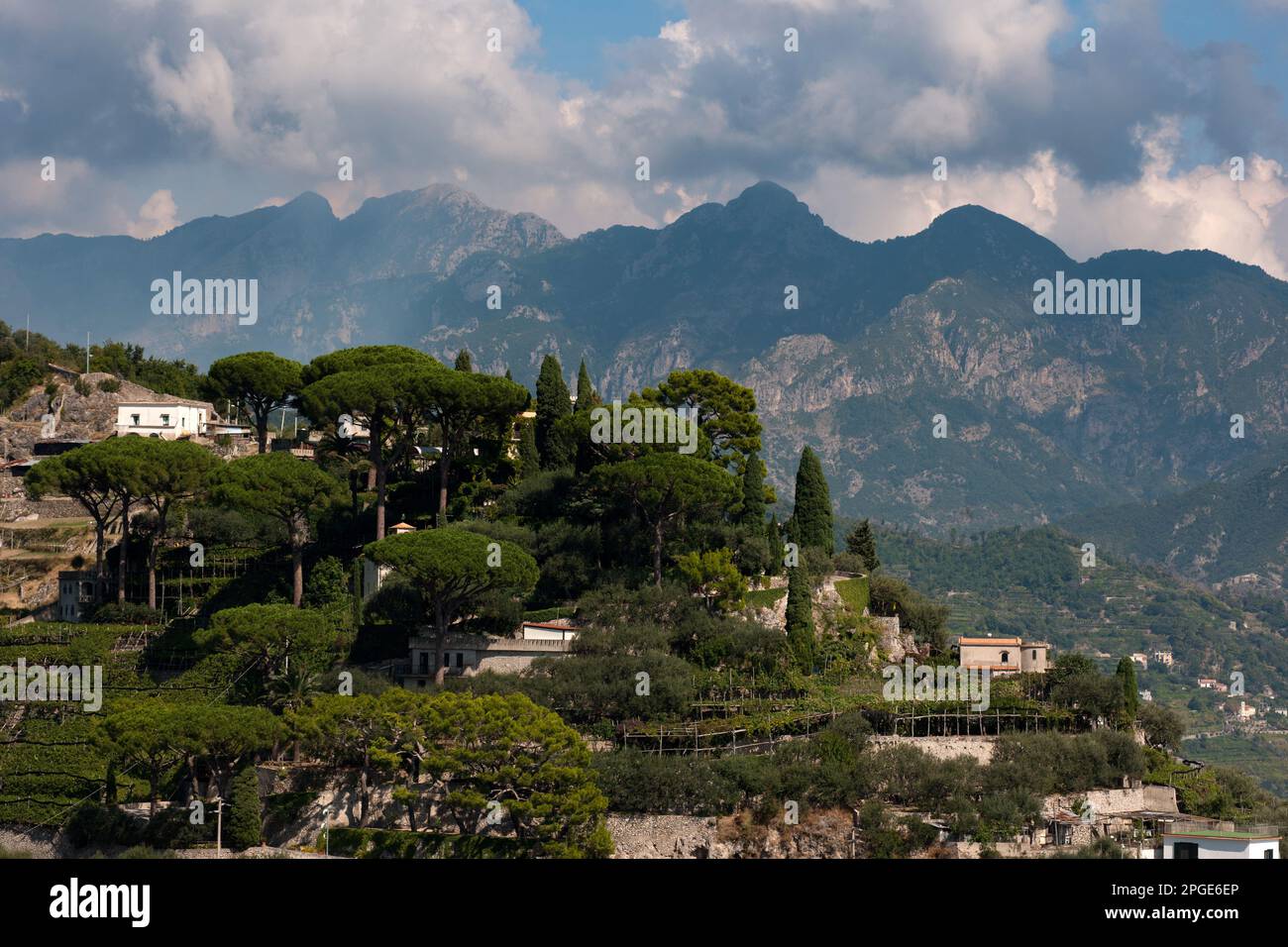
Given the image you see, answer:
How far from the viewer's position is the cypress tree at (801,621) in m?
58.7

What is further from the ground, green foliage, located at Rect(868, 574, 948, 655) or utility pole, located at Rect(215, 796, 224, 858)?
green foliage, located at Rect(868, 574, 948, 655)

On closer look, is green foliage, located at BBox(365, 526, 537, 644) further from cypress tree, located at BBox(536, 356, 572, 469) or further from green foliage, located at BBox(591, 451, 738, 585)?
cypress tree, located at BBox(536, 356, 572, 469)

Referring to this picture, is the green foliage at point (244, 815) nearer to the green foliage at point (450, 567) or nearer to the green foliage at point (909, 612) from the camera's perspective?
the green foliage at point (450, 567)

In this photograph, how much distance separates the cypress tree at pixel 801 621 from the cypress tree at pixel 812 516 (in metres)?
5.47

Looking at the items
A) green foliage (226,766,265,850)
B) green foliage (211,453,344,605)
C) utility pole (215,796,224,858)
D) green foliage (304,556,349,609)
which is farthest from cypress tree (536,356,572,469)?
utility pole (215,796,224,858)

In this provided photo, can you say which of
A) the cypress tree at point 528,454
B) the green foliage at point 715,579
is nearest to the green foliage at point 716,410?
the cypress tree at point 528,454

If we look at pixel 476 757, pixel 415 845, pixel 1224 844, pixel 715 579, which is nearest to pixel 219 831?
pixel 415 845

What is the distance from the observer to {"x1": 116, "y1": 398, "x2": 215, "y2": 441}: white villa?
271 ft

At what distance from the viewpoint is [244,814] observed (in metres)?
48.3

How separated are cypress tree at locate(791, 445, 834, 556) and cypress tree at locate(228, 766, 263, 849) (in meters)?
25.6

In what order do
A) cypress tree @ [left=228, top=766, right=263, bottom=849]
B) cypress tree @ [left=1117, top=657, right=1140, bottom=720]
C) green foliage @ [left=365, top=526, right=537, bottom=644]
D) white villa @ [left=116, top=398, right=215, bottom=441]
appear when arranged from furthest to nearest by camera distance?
white villa @ [left=116, top=398, right=215, bottom=441], cypress tree @ [left=1117, top=657, right=1140, bottom=720], green foliage @ [left=365, top=526, right=537, bottom=644], cypress tree @ [left=228, top=766, right=263, bottom=849]

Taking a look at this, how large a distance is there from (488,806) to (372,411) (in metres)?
21.7
